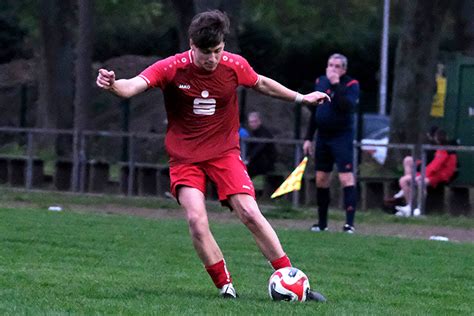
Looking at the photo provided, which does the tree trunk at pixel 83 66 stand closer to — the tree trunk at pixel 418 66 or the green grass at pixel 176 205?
the green grass at pixel 176 205

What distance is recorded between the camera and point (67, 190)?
22391mm

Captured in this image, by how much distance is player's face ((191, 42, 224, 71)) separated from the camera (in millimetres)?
8242

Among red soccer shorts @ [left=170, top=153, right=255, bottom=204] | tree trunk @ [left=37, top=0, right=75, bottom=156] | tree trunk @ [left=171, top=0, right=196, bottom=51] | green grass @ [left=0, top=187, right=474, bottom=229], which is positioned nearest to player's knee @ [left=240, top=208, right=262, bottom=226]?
red soccer shorts @ [left=170, top=153, right=255, bottom=204]

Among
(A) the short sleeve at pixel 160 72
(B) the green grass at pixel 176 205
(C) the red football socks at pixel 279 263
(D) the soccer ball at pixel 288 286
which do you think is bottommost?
(B) the green grass at pixel 176 205

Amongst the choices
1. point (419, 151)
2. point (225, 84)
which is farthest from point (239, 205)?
point (419, 151)

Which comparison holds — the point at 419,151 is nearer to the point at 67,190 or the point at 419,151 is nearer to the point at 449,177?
the point at 449,177

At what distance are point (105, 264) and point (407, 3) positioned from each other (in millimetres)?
14308

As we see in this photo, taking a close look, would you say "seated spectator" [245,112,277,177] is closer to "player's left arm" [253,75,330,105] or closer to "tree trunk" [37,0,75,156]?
"tree trunk" [37,0,75,156]

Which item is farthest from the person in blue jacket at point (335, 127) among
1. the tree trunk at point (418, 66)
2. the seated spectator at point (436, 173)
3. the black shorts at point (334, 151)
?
the tree trunk at point (418, 66)

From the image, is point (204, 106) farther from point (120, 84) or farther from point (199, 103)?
point (120, 84)

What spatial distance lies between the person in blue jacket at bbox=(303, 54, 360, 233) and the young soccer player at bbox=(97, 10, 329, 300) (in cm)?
572

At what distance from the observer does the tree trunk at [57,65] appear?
27.0 m

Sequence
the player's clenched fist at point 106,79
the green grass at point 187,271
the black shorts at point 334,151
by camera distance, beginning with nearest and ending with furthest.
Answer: the player's clenched fist at point 106,79 < the green grass at point 187,271 < the black shorts at point 334,151

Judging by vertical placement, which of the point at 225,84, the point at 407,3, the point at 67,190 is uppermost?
the point at 407,3
